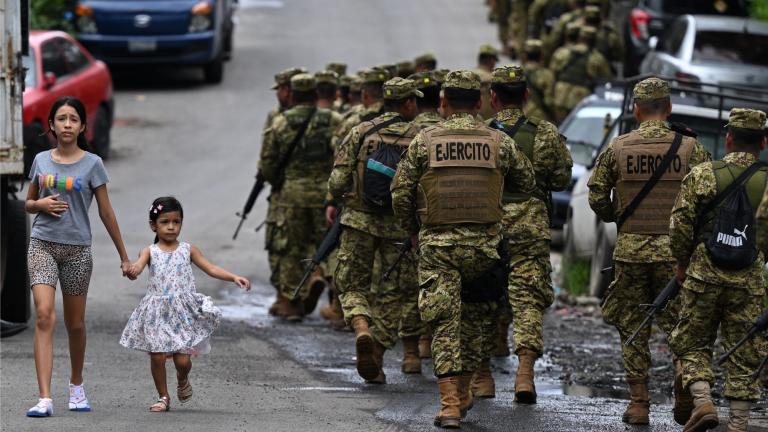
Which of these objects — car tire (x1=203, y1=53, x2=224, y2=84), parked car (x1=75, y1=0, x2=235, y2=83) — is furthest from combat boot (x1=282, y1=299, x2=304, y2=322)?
car tire (x1=203, y1=53, x2=224, y2=84)

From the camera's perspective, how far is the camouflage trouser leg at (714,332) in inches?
298

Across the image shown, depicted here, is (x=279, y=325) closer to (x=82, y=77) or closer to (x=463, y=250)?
(x=463, y=250)

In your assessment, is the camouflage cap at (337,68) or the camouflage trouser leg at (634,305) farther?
the camouflage cap at (337,68)

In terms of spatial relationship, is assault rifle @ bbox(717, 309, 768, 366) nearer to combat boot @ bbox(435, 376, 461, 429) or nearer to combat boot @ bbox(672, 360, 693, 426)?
combat boot @ bbox(672, 360, 693, 426)

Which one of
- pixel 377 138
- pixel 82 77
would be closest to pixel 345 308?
pixel 377 138

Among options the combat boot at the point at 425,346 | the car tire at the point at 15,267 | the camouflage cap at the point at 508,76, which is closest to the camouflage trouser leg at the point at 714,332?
the camouflage cap at the point at 508,76

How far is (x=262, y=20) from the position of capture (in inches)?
1243

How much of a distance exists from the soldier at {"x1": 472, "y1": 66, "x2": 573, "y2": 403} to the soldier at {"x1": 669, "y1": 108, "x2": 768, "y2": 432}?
1416mm

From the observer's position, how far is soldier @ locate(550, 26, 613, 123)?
61.7 ft

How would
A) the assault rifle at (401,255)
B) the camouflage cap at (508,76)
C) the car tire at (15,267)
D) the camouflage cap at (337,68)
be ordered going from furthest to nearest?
the camouflage cap at (337,68)
the car tire at (15,267)
the camouflage cap at (508,76)
the assault rifle at (401,255)

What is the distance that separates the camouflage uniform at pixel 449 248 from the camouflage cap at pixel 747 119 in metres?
1.19

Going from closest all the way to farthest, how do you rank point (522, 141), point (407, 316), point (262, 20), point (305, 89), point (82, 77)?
point (522, 141)
point (407, 316)
point (305, 89)
point (82, 77)
point (262, 20)

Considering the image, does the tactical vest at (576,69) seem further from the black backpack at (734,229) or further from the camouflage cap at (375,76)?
the black backpack at (734,229)

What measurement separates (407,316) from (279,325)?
7.77ft
